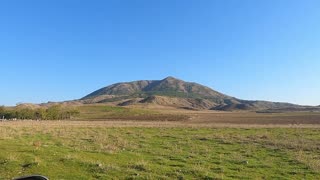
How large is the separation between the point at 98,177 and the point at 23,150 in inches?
360

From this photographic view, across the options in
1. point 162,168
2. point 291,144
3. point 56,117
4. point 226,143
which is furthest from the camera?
point 56,117

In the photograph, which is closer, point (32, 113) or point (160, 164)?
point (160, 164)

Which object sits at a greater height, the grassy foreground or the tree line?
the tree line

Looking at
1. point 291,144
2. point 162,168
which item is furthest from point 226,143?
point 162,168

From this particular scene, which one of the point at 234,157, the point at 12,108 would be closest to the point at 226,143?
the point at 234,157

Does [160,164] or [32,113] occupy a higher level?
[32,113]

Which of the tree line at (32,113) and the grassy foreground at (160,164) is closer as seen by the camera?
the grassy foreground at (160,164)

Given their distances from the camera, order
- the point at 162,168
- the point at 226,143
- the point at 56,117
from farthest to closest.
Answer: the point at 56,117
the point at 226,143
the point at 162,168

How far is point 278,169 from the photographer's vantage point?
861 inches

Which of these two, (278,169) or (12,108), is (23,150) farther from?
(12,108)

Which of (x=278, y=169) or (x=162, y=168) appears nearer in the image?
(x=162, y=168)

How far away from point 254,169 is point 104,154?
901 centimetres

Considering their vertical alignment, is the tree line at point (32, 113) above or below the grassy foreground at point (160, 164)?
above

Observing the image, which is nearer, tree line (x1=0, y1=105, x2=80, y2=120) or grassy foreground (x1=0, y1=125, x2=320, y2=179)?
grassy foreground (x1=0, y1=125, x2=320, y2=179)
